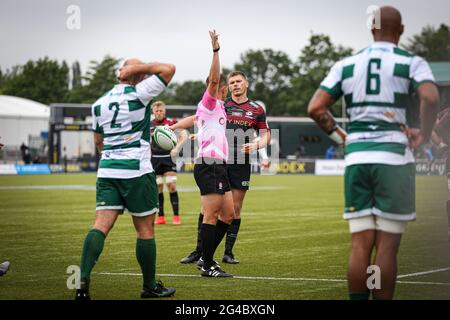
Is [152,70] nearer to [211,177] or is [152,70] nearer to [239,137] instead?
[211,177]

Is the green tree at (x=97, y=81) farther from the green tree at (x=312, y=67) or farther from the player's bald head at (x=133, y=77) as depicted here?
the player's bald head at (x=133, y=77)

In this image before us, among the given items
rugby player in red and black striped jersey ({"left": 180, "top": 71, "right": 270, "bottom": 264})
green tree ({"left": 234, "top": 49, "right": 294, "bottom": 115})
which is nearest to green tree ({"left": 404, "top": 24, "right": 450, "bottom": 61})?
green tree ({"left": 234, "top": 49, "right": 294, "bottom": 115})

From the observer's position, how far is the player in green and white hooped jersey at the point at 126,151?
27.0ft

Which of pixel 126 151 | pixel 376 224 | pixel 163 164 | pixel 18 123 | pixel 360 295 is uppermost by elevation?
pixel 18 123

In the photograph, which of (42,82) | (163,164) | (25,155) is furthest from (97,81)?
(163,164)

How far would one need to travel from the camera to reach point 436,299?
8.53m

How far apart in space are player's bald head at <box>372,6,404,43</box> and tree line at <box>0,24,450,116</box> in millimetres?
90961

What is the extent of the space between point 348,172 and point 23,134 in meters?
71.0

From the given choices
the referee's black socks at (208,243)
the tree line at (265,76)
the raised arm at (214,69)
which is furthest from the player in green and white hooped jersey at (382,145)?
the tree line at (265,76)

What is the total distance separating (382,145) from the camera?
6.87 meters

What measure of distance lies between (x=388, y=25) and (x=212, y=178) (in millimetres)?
3871

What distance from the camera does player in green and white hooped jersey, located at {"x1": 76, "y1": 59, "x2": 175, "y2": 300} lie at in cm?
824

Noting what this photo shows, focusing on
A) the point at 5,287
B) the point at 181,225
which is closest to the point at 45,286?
the point at 5,287
